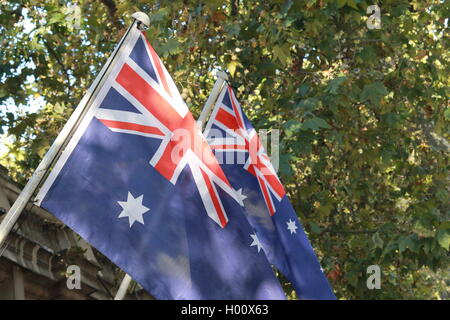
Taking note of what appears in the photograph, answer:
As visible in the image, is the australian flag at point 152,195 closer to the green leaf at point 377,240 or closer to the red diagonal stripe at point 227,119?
the red diagonal stripe at point 227,119

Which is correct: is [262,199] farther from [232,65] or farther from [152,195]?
[232,65]

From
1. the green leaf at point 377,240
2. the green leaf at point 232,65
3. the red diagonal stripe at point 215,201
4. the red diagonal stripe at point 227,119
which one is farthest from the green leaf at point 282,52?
the red diagonal stripe at point 215,201

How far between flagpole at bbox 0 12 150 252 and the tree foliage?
388 centimetres

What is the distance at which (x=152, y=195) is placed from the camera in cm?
459

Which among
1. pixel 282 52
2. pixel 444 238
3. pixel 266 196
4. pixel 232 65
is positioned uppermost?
pixel 232 65

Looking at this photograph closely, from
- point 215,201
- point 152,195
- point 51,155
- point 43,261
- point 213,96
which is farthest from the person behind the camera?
point 43,261

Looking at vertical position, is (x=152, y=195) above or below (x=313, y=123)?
below

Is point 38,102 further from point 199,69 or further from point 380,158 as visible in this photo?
point 380,158

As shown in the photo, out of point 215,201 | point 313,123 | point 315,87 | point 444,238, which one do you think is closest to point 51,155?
point 215,201

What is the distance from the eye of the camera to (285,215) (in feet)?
24.0

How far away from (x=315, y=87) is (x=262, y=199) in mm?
3244

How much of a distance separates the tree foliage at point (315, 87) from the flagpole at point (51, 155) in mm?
3876

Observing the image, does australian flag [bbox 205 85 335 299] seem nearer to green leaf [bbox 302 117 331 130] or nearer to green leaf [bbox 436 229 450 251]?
green leaf [bbox 302 117 331 130]

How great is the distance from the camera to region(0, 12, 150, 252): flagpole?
381 centimetres
